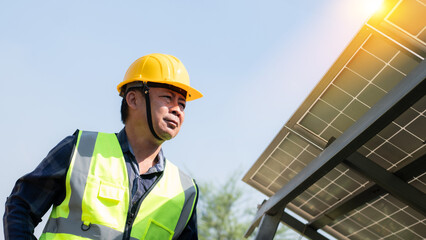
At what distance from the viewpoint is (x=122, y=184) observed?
3074mm

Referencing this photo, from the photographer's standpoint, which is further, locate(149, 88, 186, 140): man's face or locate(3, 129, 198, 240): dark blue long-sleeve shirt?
locate(149, 88, 186, 140): man's face

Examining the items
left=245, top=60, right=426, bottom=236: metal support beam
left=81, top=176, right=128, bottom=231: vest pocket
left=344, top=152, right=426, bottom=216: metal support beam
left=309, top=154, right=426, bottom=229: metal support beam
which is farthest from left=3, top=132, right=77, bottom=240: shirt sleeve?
left=309, top=154, right=426, bottom=229: metal support beam

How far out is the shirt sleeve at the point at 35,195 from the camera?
2910 mm

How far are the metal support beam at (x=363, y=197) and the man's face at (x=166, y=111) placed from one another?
4.90 metres

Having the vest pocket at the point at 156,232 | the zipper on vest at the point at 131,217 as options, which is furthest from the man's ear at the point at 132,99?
the vest pocket at the point at 156,232

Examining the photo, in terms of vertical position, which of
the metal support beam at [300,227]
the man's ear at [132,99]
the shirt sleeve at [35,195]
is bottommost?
the metal support beam at [300,227]

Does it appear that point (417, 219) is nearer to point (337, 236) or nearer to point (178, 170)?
point (337, 236)

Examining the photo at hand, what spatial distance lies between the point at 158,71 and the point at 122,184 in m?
0.77

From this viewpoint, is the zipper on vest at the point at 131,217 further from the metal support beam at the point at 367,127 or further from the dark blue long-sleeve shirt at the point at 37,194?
the metal support beam at the point at 367,127

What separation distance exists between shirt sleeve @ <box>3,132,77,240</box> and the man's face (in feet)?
1.53

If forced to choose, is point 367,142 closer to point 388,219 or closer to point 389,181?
point 389,181

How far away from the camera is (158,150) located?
10.8 ft

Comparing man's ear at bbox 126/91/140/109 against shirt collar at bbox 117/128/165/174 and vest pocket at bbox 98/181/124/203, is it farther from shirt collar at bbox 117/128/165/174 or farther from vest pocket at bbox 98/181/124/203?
vest pocket at bbox 98/181/124/203

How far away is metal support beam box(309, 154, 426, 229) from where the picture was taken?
753cm
